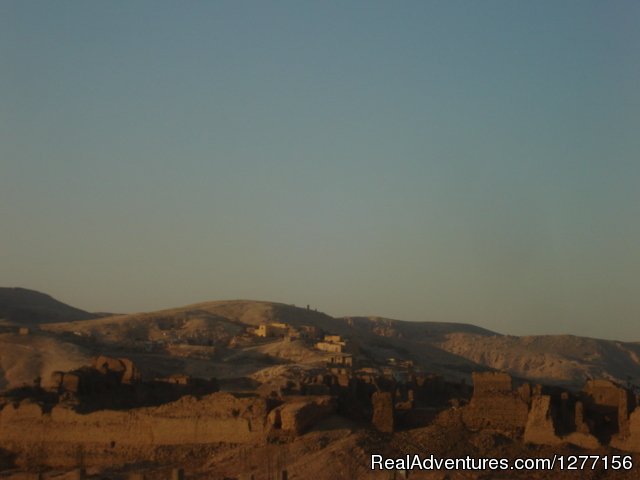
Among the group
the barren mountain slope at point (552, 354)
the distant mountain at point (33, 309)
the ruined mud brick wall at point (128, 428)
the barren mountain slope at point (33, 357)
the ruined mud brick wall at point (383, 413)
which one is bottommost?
the ruined mud brick wall at point (128, 428)

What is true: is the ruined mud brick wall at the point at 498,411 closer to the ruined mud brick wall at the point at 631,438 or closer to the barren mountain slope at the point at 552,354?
the ruined mud brick wall at the point at 631,438

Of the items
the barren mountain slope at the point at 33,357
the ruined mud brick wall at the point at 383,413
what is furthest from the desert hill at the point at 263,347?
the ruined mud brick wall at the point at 383,413

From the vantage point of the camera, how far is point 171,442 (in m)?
26.9

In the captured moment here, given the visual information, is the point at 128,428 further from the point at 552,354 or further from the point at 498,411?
the point at 552,354

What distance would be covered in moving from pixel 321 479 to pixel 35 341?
3622cm

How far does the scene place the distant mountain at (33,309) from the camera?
8597 cm

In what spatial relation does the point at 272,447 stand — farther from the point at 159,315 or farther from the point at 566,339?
the point at 566,339

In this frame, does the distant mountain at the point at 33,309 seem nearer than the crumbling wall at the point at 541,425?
No

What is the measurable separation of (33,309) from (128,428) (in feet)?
220

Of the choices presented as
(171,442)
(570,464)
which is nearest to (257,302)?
(171,442)

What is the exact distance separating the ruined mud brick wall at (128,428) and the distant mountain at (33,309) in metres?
51.1

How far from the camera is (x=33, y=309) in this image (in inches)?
3617

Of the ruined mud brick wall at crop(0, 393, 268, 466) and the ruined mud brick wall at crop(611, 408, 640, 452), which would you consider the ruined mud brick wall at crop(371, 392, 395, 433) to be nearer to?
the ruined mud brick wall at crop(0, 393, 268, 466)

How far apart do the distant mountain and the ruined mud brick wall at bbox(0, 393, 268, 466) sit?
51127 mm
